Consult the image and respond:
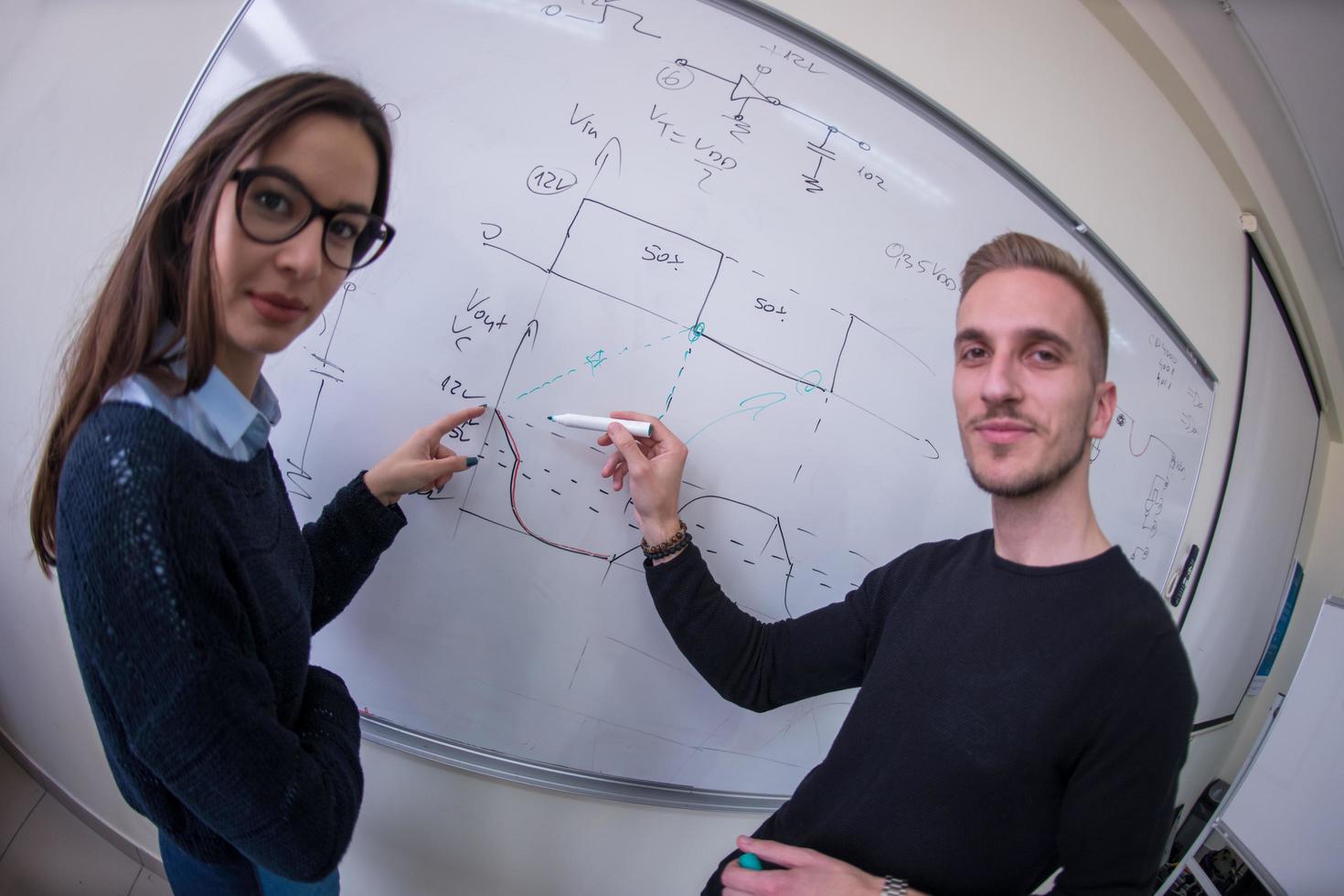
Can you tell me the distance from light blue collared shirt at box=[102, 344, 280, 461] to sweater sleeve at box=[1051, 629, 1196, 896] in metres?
0.87

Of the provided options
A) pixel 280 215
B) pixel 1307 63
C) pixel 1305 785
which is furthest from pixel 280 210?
pixel 1305 785

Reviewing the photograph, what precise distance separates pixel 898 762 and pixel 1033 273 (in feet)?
1.93

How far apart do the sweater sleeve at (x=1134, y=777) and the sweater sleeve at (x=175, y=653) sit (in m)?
0.73

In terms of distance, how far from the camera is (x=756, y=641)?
0.81 m

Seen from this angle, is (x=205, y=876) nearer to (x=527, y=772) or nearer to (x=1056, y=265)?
→ (x=527, y=772)

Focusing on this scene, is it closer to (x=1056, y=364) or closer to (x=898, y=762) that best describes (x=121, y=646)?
(x=898, y=762)

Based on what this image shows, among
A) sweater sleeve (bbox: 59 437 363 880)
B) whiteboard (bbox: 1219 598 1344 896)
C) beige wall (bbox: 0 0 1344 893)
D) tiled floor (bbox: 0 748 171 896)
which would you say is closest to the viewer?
sweater sleeve (bbox: 59 437 363 880)

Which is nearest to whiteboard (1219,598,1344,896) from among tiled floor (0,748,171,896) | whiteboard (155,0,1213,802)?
whiteboard (155,0,1213,802)

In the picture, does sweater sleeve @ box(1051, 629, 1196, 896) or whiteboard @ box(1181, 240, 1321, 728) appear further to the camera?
whiteboard @ box(1181, 240, 1321, 728)

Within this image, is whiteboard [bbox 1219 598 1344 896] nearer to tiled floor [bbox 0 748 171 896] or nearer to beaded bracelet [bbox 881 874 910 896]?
beaded bracelet [bbox 881 874 910 896]

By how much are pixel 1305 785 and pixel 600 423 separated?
5.46 ft

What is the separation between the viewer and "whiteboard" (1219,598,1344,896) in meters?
1.12

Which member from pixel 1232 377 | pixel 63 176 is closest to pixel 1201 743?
pixel 1232 377

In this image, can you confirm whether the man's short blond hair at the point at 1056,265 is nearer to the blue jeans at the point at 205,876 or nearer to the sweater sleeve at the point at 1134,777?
the sweater sleeve at the point at 1134,777
